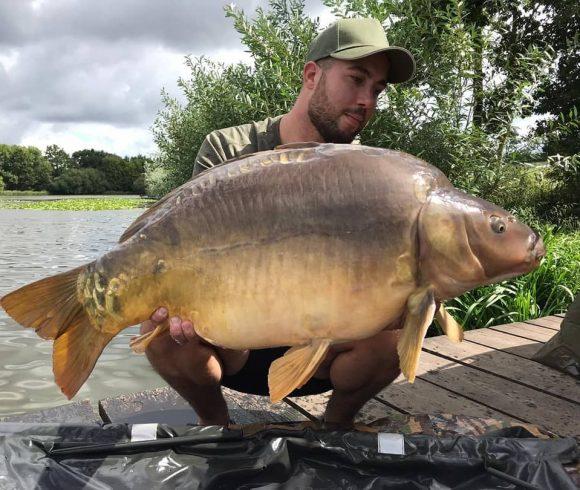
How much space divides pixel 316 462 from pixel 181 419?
1.88ft

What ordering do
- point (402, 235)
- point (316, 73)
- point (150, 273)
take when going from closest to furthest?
point (402, 235) < point (150, 273) < point (316, 73)

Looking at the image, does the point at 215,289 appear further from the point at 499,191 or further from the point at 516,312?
the point at 499,191

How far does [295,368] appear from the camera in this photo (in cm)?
113

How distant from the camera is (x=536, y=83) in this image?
415 cm

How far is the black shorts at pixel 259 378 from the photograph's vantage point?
163cm

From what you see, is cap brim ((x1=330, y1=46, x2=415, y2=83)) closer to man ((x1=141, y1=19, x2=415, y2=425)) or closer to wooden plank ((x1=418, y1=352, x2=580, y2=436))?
man ((x1=141, y1=19, x2=415, y2=425))

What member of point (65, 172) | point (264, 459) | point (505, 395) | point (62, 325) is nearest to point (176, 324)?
point (62, 325)

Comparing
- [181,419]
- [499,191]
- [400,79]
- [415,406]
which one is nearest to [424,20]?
[499,191]

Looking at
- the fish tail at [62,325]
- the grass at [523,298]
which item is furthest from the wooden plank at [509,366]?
the fish tail at [62,325]

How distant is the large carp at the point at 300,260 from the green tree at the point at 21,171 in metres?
54.1

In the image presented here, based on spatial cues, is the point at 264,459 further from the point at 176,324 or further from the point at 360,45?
the point at 360,45

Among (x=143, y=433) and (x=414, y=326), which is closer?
(x=414, y=326)

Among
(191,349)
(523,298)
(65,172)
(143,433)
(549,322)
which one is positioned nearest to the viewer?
(143,433)

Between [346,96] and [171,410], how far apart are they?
110 centimetres
